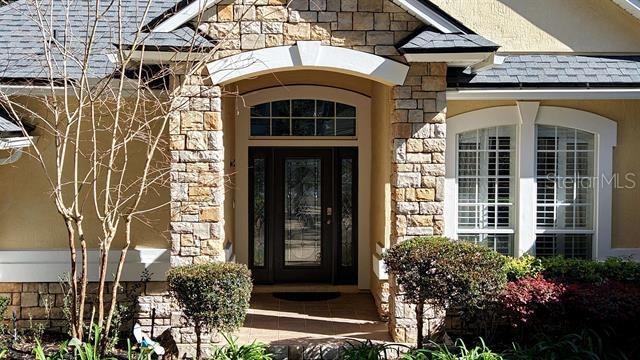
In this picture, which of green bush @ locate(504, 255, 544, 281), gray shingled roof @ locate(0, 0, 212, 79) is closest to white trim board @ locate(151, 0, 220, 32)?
gray shingled roof @ locate(0, 0, 212, 79)

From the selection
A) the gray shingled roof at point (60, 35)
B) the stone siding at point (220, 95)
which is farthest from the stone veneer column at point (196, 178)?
the gray shingled roof at point (60, 35)

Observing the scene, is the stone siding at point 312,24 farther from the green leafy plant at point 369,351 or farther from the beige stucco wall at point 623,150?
the green leafy plant at point 369,351

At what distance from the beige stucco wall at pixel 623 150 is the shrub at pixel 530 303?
8.73 ft

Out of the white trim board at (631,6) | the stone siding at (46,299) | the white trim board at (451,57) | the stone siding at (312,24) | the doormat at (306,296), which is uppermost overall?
the white trim board at (631,6)

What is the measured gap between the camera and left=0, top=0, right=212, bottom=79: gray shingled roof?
10.1m

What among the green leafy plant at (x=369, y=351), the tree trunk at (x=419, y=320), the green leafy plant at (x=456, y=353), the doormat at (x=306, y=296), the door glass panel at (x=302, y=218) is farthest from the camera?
the door glass panel at (x=302, y=218)

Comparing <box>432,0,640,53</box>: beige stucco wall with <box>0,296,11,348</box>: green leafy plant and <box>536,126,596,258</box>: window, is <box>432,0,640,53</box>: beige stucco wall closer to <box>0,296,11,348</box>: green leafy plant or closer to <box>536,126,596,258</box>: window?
<box>536,126,596,258</box>: window

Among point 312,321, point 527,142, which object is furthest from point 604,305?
point 312,321

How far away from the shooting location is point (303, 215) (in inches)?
533

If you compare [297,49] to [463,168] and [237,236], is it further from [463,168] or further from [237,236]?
[237,236]

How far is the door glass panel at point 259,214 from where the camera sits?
13.4 metres

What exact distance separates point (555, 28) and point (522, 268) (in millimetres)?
3930

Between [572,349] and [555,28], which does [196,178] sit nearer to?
[572,349]

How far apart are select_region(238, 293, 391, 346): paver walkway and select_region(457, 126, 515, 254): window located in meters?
2.10
